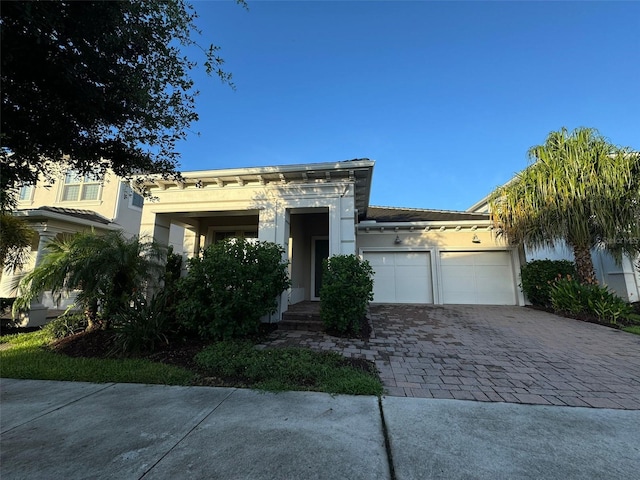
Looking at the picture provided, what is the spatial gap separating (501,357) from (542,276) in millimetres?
7005

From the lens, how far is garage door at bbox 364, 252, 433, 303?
11227 millimetres

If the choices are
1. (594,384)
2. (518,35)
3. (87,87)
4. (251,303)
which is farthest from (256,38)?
(594,384)

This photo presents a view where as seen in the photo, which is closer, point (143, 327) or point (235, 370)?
point (235, 370)

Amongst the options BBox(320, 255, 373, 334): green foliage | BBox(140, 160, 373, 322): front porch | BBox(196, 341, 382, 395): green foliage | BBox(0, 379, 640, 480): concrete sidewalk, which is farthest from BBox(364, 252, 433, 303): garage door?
BBox(0, 379, 640, 480): concrete sidewalk

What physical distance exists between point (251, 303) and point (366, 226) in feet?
22.9

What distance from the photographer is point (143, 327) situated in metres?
5.23

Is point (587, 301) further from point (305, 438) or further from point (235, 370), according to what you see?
point (235, 370)

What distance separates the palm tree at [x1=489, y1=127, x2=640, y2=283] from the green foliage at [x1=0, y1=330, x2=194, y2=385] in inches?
429

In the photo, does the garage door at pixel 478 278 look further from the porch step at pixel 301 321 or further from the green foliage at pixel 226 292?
the green foliage at pixel 226 292

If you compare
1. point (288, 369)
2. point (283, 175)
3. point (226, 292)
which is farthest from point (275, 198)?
point (288, 369)

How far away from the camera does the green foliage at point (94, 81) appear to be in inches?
112

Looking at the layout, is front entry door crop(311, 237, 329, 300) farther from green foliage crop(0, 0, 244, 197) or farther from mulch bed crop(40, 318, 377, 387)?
green foliage crop(0, 0, 244, 197)

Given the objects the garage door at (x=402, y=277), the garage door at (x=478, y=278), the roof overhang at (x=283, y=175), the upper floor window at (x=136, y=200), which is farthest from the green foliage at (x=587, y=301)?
the upper floor window at (x=136, y=200)

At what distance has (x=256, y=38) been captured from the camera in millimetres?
5895
